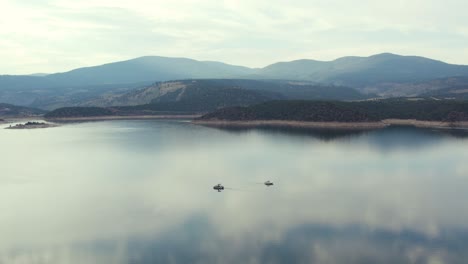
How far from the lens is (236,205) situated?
55.7 meters

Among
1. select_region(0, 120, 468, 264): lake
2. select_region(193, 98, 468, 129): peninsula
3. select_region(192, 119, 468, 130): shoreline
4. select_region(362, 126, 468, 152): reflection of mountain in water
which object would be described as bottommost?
select_region(0, 120, 468, 264): lake

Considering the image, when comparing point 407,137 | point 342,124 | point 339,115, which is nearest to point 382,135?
point 407,137

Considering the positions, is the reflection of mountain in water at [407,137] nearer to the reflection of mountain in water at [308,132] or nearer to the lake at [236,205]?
the lake at [236,205]

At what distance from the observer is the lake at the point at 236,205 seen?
39.7 m

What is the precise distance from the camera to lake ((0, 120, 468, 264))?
39.7 m

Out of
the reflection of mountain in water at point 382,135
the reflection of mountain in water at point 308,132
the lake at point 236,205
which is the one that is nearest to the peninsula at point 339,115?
the reflection of mountain in water at point 308,132

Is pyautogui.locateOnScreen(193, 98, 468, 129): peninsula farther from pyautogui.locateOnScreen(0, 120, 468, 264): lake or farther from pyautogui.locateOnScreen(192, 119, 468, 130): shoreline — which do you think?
pyautogui.locateOnScreen(0, 120, 468, 264): lake

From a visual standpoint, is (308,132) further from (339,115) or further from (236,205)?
(236,205)

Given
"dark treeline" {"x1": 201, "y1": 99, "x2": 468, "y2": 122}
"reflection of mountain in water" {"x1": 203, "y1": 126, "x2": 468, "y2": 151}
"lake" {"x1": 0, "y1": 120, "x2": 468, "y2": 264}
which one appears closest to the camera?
"lake" {"x1": 0, "y1": 120, "x2": 468, "y2": 264}

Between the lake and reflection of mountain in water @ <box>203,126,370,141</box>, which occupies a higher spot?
reflection of mountain in water @ <box>203,126,370,141</box>

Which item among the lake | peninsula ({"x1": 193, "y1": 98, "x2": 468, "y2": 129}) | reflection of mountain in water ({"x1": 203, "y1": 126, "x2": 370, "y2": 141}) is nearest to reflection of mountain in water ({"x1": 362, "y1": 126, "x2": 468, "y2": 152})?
the lake

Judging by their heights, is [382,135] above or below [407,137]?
above

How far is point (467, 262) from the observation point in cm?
3691

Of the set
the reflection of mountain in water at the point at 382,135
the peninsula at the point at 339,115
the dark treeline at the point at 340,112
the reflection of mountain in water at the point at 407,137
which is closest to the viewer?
the reflection of mountain in water at the point at 407,137
